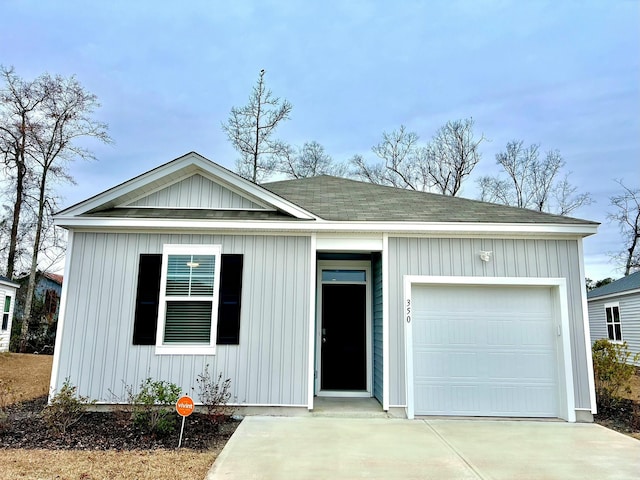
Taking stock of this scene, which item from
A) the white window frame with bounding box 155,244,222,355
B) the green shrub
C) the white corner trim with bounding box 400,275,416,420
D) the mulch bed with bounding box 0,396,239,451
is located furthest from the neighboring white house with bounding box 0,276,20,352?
the green shrub

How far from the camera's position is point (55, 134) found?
1920 centimetres

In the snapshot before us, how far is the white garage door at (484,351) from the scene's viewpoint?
257 inches

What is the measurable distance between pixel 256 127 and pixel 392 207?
45.7 ft

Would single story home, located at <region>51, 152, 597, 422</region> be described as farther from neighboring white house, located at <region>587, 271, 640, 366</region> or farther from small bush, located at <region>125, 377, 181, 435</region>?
neighboring white house, located at <region>587, 271, 640, 366</region>

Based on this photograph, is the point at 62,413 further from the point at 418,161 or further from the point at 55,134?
the point at 418,161

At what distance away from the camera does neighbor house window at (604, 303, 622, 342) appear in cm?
1621

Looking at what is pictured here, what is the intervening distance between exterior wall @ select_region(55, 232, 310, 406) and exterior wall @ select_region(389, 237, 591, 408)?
56.3 inches

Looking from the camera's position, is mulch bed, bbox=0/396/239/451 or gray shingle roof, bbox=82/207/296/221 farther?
gray shingle roof, bbox=82/207/296/221

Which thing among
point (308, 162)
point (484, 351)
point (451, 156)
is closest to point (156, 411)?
point (484, 351)

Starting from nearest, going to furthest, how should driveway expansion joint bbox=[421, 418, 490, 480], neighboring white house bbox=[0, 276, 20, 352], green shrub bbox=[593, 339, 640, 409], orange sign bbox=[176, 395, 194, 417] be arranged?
driveway expansion joint bbox=[421, 418, 490, 480] < orange sign bbox=[176, 395, 194, 417] < green shrub bbox=[593, 339, 640, 409] < neighboring white house bbox=[0, 276, 20, 352]

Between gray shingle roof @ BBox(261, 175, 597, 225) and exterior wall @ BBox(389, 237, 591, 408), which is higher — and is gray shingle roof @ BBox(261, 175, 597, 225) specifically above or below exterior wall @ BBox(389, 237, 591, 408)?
above

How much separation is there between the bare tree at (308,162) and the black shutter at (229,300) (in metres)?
15.9

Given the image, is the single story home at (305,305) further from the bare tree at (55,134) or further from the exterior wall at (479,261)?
the bare tree at (55,134)

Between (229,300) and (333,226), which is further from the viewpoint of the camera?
(333,226)
